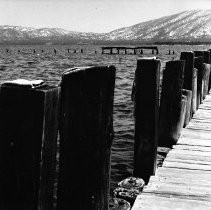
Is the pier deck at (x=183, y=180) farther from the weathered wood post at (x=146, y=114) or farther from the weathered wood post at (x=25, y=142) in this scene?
the weathered wood post at (x=25, y=142)

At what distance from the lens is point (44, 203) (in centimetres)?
215

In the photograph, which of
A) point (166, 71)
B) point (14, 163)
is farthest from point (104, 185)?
point (166, 71)

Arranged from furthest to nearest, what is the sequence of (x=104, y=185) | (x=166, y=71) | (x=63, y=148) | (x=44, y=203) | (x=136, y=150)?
(x=166, y=71) → (x=136, y=150) → (x=104, y=185) → (x=63, y=148) → (x=44, y=203)

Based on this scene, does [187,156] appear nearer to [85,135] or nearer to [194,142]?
[194,142]

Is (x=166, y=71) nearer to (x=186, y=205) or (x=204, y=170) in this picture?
(x=204, y=170)

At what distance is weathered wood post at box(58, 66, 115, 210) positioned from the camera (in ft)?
7.43

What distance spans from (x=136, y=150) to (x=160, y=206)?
3.08ft

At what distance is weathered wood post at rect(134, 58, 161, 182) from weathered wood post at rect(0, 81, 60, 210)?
6.54 ft

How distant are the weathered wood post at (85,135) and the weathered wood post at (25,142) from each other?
21 cm

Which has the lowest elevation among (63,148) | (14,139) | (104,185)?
(104,185)

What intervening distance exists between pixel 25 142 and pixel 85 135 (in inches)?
18.3

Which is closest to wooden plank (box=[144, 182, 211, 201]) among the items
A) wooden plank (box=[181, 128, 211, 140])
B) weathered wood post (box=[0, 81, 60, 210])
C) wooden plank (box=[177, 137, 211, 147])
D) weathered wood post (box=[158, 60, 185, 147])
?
weathered wood post (box=[158, 60, 185, 147])

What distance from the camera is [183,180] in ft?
13.6

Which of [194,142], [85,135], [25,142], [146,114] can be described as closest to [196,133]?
[194,142]
